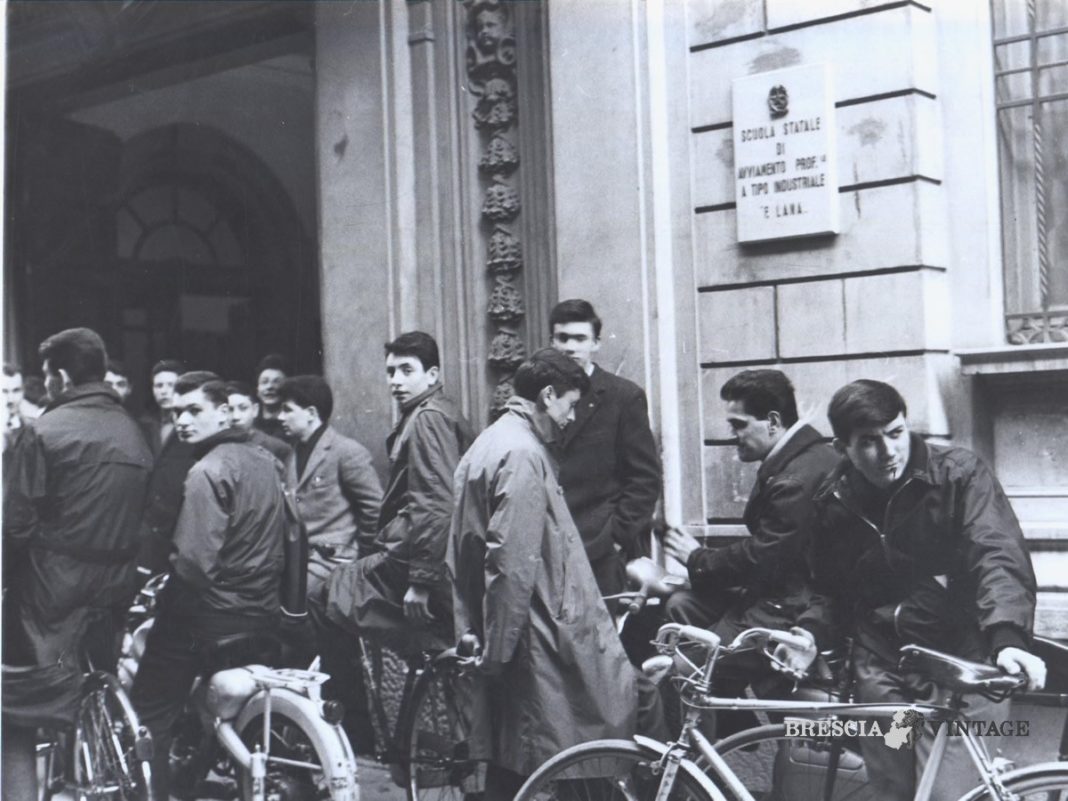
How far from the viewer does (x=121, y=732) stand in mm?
6094

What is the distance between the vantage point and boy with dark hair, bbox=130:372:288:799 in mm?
5758

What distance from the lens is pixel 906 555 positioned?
4402mm

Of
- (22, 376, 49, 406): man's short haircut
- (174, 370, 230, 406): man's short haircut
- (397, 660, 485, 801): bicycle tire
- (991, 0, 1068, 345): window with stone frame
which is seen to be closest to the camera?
(991, 0, 1068, 345): window with stone frame

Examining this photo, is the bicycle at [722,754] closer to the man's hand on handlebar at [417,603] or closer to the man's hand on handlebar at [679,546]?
the man's hand on handlebar at [679,546]

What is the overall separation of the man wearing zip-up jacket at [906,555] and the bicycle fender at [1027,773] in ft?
1.42

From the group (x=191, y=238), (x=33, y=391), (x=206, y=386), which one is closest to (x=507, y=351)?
(x=206, y=386)

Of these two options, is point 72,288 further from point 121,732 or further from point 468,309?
point 121,732

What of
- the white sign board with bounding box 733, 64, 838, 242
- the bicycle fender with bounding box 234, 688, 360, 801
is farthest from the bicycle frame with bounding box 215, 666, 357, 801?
the white sign board with bounding box 733, 64, 838, 242

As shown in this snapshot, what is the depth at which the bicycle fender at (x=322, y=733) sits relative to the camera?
17.3 ft

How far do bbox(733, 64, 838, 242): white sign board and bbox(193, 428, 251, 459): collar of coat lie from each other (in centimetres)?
252

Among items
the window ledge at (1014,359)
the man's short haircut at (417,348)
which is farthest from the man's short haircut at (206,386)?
the window ledge at (1014,359)

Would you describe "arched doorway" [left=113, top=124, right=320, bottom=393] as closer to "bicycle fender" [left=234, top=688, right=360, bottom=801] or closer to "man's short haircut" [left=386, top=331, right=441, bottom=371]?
"man's short haircut" [left=386, top=331, right=441, bottom=371]

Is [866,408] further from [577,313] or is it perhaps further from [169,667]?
[169,667]
